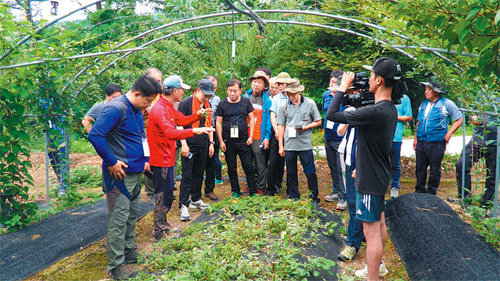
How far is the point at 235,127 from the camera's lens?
6.30 meters

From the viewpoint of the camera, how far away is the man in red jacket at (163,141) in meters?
4.55

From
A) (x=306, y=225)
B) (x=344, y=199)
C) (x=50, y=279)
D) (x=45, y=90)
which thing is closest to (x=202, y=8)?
(x=45, y=90)

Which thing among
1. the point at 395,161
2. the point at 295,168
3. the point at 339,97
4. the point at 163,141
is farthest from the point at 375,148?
the point at 395,161

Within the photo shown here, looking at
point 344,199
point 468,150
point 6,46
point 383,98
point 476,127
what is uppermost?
point 6,46

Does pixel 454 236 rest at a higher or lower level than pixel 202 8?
lower

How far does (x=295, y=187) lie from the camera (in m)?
6.09

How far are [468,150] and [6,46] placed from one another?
6605mm

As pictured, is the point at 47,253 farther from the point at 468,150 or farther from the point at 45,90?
the point at 468,150

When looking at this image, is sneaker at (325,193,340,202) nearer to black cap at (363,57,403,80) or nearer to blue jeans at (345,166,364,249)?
blue jeans at (345,166,364,249)

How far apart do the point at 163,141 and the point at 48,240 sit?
1.89 m

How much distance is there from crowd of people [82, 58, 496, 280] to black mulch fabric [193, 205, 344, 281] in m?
0.19

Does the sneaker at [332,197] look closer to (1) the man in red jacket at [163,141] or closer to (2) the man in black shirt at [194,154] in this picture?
(2) the man in black shirt at [194,154]

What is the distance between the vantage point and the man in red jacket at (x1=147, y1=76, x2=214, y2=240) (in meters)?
4.55

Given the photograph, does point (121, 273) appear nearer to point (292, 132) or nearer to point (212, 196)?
point (212, 196)
